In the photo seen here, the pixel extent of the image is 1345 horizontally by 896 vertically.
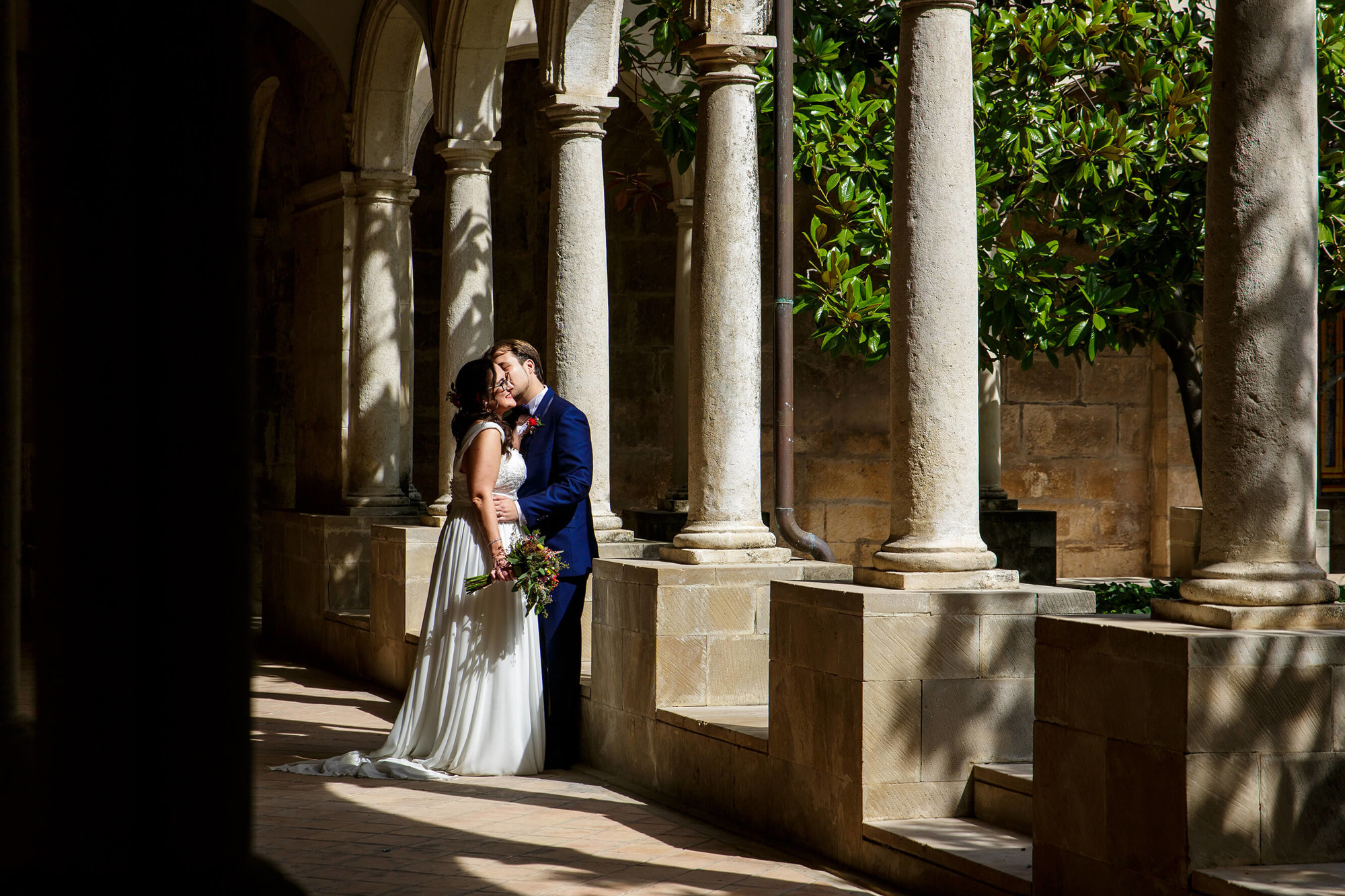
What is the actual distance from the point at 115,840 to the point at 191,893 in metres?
0.11

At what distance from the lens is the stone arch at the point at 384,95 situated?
31.3ft

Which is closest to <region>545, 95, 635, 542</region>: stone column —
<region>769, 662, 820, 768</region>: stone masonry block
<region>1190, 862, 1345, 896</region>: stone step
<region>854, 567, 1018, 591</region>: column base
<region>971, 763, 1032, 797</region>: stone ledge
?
<region>769, 662, 820, 768</region>: stone masonry block

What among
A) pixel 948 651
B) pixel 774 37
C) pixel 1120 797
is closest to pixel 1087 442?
pixel 774 37

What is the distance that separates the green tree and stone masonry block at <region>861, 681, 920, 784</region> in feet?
7.81

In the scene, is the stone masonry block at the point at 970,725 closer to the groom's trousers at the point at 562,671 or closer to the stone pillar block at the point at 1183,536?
the groom's trousers at the point at 562,671

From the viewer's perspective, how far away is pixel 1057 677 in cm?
365

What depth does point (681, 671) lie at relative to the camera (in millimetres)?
5668

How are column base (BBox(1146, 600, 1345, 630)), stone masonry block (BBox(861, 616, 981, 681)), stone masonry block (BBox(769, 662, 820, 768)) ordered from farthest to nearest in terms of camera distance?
stone masonry block (BBox(769, 662, 820, 768)) < stone masonry block (BBox(861, 616, 981, 681)) < column base (BBox(1146, 600, 1345, 630))

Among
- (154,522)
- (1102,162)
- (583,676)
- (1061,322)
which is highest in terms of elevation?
(1102,162)

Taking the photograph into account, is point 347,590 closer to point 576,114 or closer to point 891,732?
point 576,114

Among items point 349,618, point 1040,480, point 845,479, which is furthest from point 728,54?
point 1040,480

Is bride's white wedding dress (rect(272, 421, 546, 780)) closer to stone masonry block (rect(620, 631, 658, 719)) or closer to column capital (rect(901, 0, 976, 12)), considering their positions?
stone masonry block (rect(620, 631, 658, 719))

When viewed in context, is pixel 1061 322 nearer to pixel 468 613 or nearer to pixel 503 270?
pixel 468 613

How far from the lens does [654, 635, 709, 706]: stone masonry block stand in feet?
18.4
